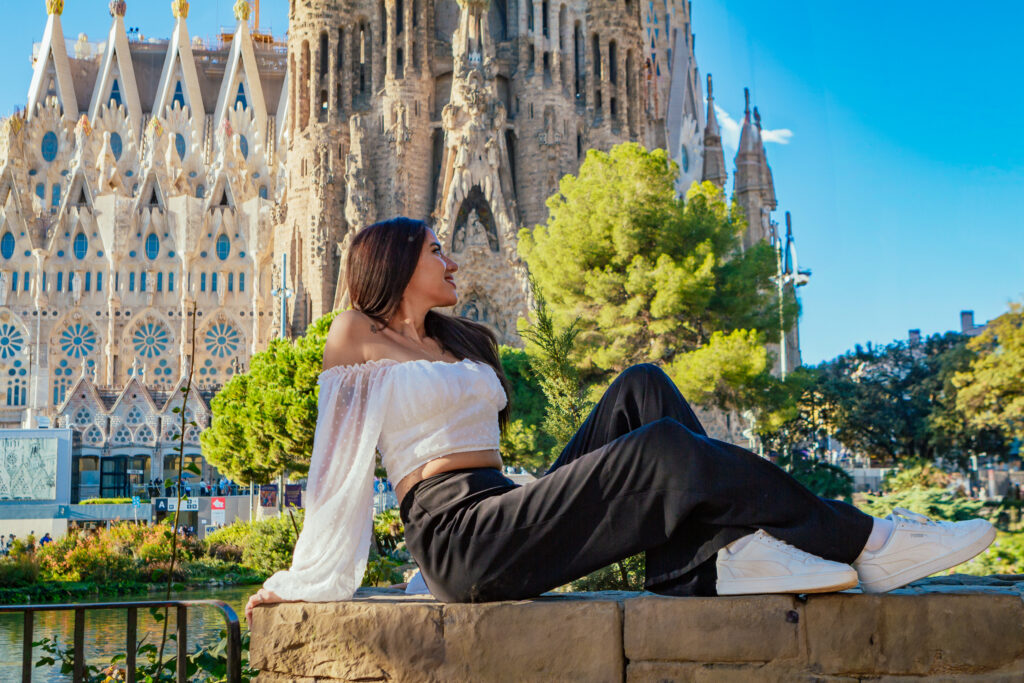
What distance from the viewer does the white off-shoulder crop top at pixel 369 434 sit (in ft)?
8.70

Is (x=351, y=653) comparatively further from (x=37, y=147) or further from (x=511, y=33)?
(x=37, y=147)

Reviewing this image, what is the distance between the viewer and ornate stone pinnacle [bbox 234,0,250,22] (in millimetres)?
53625

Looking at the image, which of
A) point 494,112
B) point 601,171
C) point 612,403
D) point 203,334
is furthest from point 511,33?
point 612,403

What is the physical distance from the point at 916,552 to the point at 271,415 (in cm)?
1799

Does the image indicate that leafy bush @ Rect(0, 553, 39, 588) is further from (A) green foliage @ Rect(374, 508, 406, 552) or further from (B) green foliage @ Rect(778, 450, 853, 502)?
(B) green foliage @ Rect(778, 450, 853, 502)

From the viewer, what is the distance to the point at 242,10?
53.8m

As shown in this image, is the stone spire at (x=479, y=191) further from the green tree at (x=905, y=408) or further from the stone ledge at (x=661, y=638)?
the stone ledge at (x=661, y=638)

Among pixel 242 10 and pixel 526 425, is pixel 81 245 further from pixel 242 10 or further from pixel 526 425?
pixel 526 425

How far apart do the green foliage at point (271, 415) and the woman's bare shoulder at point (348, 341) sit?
14.8m

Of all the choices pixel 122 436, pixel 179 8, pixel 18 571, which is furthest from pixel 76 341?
pixel 18 571

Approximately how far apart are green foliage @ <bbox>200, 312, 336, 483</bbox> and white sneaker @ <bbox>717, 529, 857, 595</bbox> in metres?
15.6

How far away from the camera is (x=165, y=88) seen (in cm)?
5162

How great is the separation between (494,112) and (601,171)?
12.0 m

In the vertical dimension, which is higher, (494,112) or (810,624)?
(494,112)
